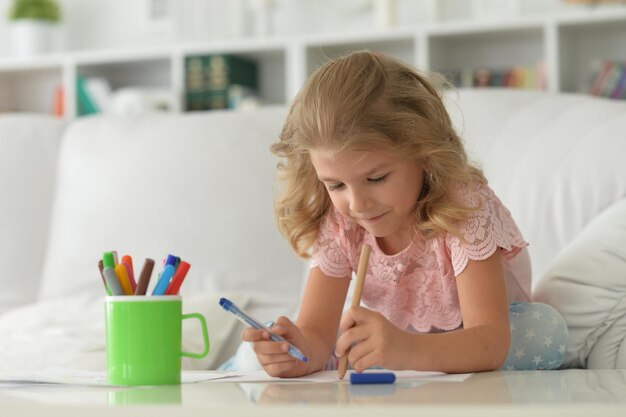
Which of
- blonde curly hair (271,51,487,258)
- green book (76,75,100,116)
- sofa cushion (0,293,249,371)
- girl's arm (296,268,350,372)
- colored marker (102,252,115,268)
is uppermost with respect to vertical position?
blonde curly hair (271,51,487,258)

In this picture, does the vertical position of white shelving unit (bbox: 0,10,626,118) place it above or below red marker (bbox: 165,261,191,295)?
above

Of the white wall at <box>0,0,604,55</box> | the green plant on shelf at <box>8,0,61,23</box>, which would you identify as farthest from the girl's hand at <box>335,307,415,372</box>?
the green plant on shelf at <box>8,0,61,23</box>

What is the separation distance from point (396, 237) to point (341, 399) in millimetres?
608

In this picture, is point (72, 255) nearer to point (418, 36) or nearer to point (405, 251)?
point (405, 251)

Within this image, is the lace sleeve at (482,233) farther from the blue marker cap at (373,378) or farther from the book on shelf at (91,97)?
the book on shelf at (91,97)

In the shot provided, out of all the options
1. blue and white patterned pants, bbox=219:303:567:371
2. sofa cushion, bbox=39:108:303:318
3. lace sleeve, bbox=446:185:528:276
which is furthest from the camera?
sofa cushion, bbox=39:108:303:318

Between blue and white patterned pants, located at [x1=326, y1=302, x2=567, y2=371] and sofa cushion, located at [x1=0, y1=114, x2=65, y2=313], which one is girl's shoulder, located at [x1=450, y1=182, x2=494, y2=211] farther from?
sofa cushion, located at [x1=0, y1=114, x2=65, y2=313]

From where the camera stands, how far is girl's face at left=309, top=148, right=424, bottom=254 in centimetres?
116

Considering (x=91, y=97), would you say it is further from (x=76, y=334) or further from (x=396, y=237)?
(x=396, y=237)

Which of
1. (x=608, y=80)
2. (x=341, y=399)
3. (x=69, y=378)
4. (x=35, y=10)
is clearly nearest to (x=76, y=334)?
(x=69, y=378)

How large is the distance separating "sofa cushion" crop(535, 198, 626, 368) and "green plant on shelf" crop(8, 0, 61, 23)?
106 inches

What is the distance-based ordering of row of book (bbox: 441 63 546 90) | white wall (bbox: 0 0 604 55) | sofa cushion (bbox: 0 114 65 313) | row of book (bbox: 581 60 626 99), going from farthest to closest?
1. white wall (bbox: 0 0 604 55)
2. row of book (bbox: 441 63 546 90)
3. row of book (bbox: 581 60 626 99)
4. sofa cushion (bbox: 0 114 65 313)

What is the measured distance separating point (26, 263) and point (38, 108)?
1.74m

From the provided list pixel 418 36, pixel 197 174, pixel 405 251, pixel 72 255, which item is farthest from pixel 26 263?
pixel 418 36
